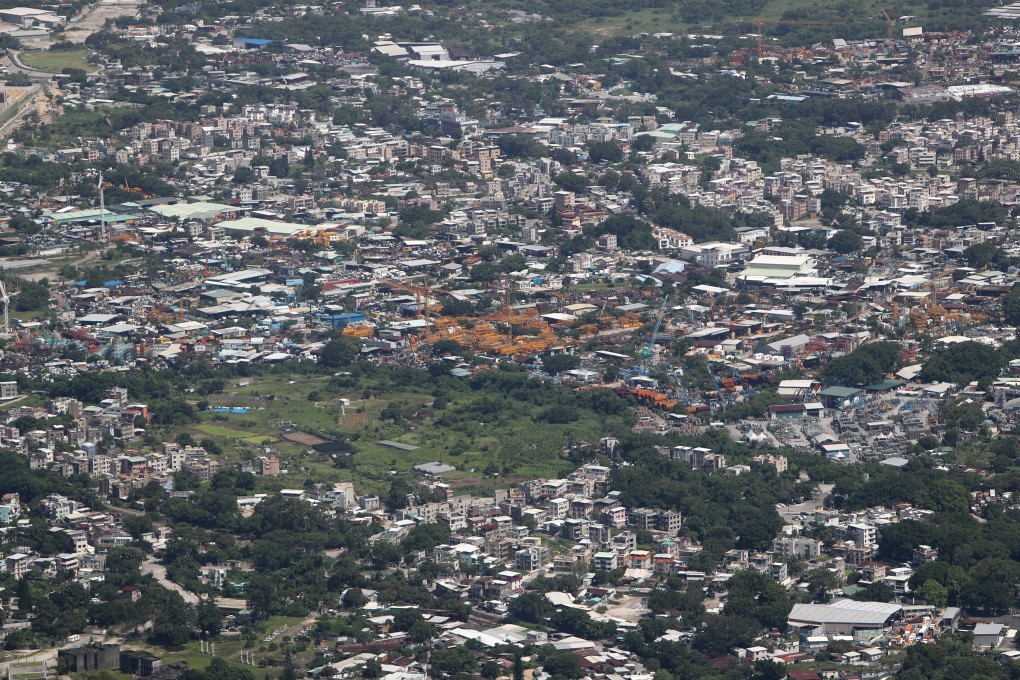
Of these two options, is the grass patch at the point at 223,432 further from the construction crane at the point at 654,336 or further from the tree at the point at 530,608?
the tree at the point at 530,608

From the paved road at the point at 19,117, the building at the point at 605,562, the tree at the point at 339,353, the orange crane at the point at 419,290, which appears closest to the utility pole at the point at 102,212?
the paved road at the point at 19,117

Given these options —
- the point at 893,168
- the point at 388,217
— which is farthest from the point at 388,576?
the point at 893,168

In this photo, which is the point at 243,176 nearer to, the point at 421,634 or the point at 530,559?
the point at 530,559

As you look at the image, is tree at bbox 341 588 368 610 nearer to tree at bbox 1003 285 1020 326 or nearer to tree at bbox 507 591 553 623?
tree at bbox 507 591 553 623

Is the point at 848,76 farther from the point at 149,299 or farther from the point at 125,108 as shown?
the point at 149,299

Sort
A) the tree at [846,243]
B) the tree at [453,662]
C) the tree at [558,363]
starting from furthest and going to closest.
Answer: the tree at [846,243]
the tree at [558,363]
the tree at [453,662]

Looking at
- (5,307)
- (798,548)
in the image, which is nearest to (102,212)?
(5,307)
